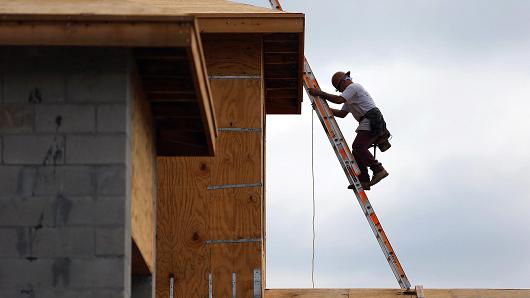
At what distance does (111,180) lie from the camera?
14242 mm

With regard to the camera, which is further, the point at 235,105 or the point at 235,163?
the point at 235,105

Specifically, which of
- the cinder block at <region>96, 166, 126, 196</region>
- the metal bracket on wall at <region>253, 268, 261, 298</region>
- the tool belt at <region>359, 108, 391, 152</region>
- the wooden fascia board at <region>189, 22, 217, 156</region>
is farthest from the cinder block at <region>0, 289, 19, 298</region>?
the tool belt at <region>359, 108, 391, 152</region>

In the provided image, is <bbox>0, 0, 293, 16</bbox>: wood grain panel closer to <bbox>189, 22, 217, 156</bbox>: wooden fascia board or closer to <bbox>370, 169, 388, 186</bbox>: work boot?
<bbox>189, 22, 217, 156</bbox>: wooden fascia board

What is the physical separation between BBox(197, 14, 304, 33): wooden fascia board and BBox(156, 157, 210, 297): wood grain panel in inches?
61.4

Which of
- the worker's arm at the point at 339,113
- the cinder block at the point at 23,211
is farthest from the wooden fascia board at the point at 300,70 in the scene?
the cinder block at the point at 23,211

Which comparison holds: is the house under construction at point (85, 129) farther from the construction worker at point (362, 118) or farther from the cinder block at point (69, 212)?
the construction worker at point (362, 118)

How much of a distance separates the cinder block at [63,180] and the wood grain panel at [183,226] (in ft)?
19.5

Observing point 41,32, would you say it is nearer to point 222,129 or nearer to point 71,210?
point 71,210

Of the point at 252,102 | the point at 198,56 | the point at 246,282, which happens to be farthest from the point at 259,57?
the point at 198,56

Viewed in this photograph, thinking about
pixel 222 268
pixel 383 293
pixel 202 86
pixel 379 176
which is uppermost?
pixel 379 176

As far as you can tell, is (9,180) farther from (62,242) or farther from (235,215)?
(235,215)

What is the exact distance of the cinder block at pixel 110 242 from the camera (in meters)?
14.1

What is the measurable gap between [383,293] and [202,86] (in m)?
6.81

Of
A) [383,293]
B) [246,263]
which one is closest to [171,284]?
[246,263]
